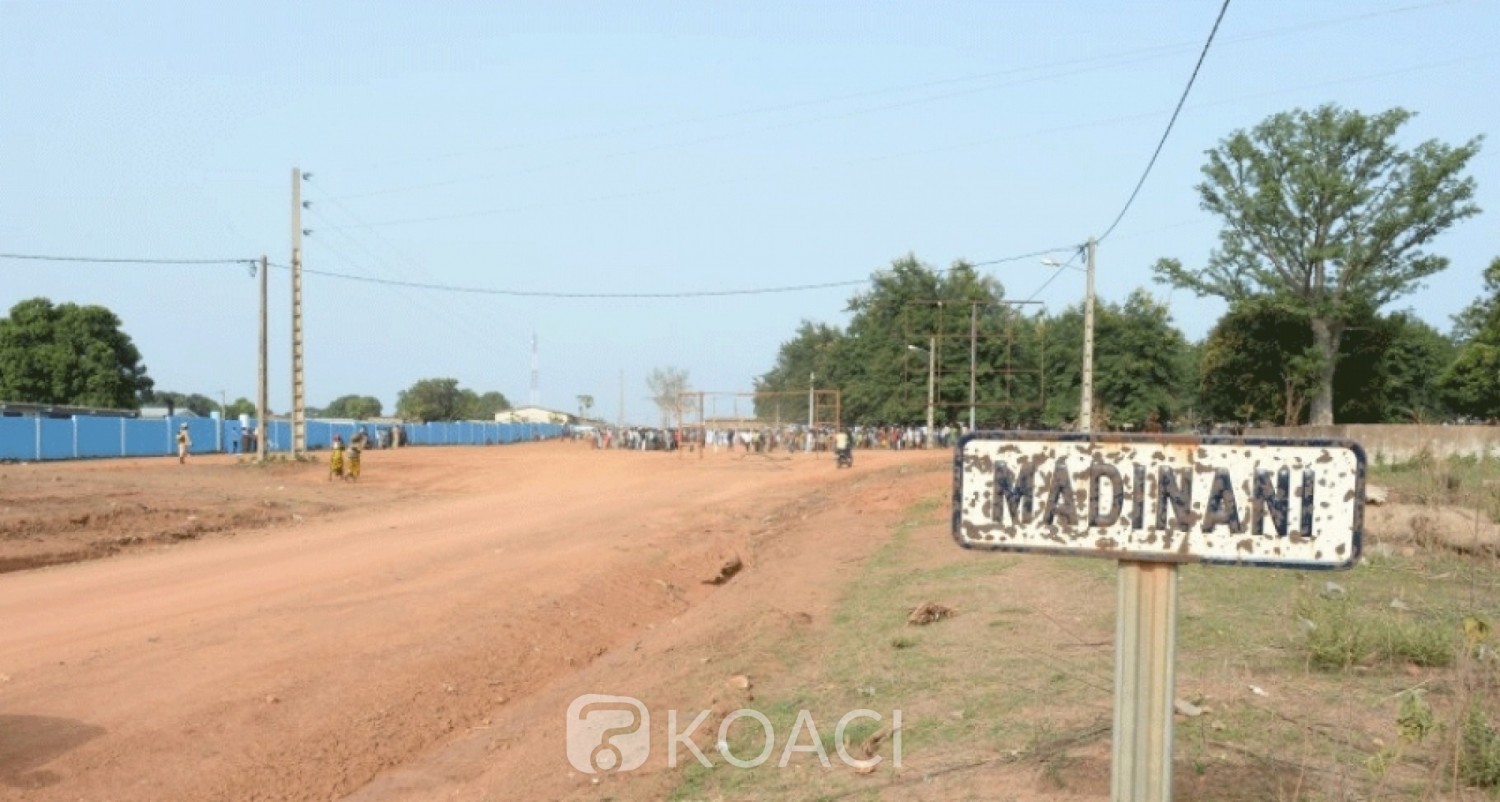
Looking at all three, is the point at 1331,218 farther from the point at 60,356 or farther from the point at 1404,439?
the point at 60,356

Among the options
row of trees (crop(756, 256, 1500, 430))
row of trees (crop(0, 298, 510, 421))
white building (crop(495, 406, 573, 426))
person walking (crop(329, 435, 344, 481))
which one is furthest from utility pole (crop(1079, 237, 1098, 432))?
white building (crop(495, 406, 573, 426))

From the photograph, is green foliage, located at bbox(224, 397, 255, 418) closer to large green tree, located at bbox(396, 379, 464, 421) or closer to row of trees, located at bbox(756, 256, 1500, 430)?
large green tree, located at bbox(396, 379, 464, 421)

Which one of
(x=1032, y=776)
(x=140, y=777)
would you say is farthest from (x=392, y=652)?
(x=1032, y=776)

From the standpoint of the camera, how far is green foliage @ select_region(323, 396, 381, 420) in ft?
475

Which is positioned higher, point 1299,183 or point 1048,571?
point 1299,183

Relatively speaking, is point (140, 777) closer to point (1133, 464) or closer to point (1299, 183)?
point (1133, 464)

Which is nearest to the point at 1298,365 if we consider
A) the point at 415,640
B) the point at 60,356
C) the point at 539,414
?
the point at 415,640

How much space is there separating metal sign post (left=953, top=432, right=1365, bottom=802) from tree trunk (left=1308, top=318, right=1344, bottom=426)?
53.1m

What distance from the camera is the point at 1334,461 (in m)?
3.39

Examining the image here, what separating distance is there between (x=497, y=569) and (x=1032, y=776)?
12.0 m

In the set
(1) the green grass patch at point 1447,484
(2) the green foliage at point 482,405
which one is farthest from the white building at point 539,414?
(1) the green grass patch at point 1447,484

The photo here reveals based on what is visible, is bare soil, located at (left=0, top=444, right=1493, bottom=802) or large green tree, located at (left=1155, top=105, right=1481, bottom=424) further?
large green tree, located at (left=1155, top=105, right=1481, bottom=424)

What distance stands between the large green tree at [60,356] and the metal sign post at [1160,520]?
73402 mm

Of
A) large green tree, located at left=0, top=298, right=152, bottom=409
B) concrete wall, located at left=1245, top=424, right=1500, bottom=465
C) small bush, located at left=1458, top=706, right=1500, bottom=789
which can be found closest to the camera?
small bush, located at left=1458, top=706, right=1500, bottom=789
